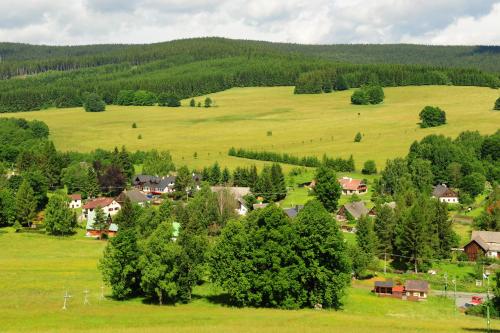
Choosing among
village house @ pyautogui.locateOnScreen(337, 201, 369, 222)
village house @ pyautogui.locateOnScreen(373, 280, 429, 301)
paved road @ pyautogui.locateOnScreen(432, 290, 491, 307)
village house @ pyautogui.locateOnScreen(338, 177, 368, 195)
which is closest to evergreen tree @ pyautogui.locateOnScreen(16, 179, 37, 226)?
village house @ pyautogui.locateOnScreen(337, 201, 369, 222)

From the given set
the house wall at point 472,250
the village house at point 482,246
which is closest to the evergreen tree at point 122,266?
the house wall at point 472,250

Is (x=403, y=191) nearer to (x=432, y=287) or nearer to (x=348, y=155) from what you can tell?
(x=432, y=287)

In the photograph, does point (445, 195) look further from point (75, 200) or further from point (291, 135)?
point (291, 135)

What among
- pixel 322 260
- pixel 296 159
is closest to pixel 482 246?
pixel 322 260

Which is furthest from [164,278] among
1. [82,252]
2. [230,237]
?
[82,252]

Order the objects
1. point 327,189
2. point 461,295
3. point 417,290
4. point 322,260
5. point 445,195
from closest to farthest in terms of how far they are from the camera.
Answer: point 322,260
point 417,290
point 461,295
point 327,189
point 445,195

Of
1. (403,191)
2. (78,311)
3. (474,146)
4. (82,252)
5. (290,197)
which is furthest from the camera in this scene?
(474,146)

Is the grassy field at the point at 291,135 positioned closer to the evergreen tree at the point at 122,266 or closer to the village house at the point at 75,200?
the village house at the point at 75,200
